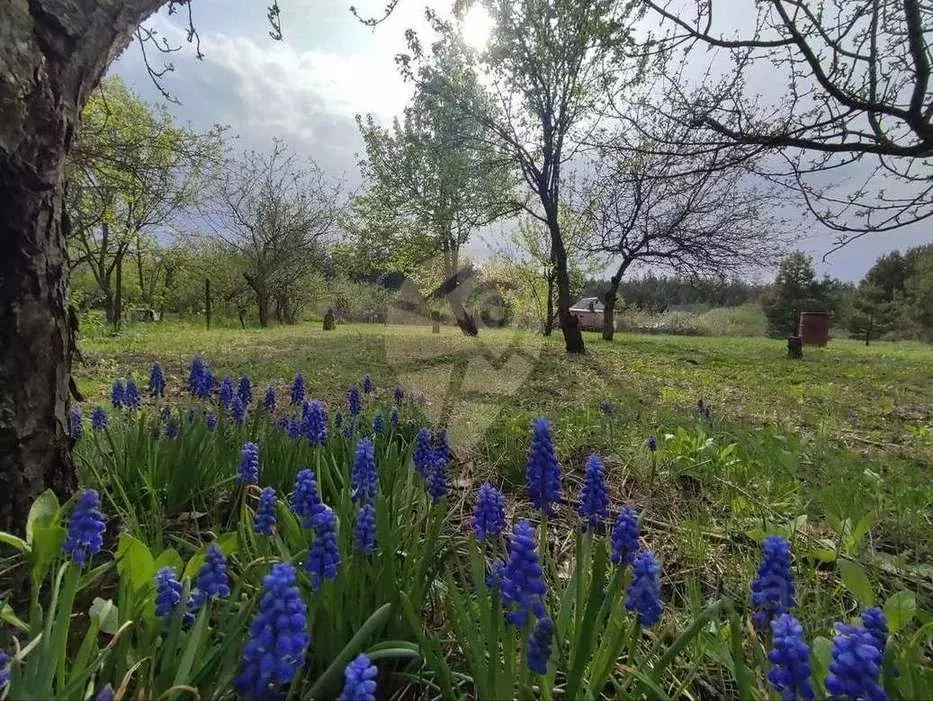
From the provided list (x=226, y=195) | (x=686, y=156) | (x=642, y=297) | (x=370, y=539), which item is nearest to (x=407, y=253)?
(x=226, y=195)

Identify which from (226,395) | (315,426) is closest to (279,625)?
(315,426)

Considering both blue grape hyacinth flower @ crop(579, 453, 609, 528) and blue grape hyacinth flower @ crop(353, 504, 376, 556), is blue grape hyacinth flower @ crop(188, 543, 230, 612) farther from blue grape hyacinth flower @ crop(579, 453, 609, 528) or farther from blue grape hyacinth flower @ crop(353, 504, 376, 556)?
blue grape hyacinth flower @ crop(579, 453, 609, 528)

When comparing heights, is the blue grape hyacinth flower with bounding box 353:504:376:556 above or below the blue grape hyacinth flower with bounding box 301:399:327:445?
below

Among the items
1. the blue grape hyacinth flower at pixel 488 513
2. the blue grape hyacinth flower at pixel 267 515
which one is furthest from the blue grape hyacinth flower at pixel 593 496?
the blue grape hyacinth flower at pixel 267 515

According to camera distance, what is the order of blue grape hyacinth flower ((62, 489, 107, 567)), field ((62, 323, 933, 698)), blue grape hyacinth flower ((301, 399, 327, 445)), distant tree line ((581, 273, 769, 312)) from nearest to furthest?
blue grape hyacinth flower ((62, 489, 107, 567))
field ((62, 323, 933, 698))
blue grape hyacinth flower ((301, 399, 327, 445))
distant tree line ((581, 273, 769, 312))

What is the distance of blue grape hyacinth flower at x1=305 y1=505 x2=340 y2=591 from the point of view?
109cm

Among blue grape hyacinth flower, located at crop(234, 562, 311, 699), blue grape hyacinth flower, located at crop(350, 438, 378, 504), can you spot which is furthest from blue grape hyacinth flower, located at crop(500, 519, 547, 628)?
blue grape hyacinth flower, located at crop(350, 438, 378, 504)

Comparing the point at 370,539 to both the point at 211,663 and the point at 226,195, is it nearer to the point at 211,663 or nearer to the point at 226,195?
the point at 211,663

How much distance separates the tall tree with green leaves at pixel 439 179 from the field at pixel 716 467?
6609mm

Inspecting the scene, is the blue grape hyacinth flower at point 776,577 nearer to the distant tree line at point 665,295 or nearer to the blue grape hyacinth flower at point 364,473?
the blue grape hyacinth flower at point 364,473

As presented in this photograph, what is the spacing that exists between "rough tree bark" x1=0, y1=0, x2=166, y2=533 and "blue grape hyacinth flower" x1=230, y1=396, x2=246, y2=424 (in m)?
0.83

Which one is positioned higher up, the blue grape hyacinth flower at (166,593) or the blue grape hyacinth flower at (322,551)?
the blue grape hyacinth flower at (322,551)

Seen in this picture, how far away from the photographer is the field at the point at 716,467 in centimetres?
171

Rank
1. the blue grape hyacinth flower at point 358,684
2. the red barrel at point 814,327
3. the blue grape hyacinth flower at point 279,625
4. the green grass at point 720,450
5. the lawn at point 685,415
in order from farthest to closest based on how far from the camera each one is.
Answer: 1. the red barrel at point 814,327
2. the lawn at point 685,415
3. the green grass at point 720,450
4. the blue grape hyacinth flower at point 279,625
5. the blue grape hyacinth flower at point 358,684
